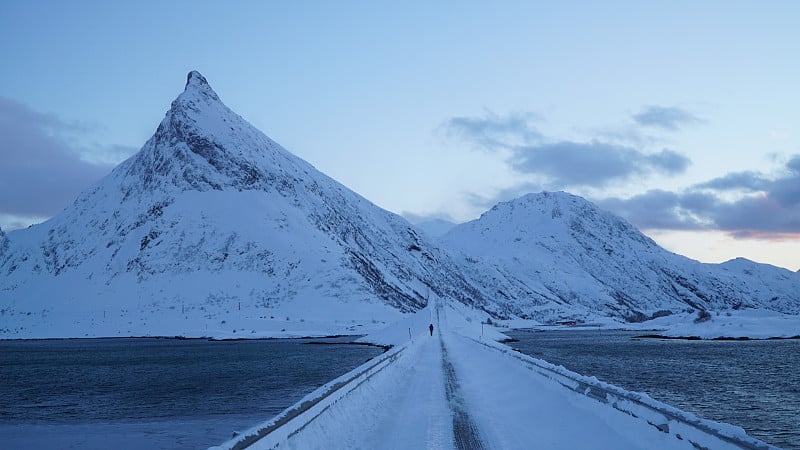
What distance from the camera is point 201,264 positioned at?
6304 inches

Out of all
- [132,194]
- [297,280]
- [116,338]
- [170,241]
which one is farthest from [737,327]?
[132,194]

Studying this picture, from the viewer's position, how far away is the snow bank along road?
9.80m

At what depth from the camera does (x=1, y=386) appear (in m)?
39.4

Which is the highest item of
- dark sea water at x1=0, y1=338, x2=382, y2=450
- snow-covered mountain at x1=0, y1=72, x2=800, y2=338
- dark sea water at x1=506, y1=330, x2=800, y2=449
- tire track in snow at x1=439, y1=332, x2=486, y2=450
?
snow-covered mountain at x1=0, y1=72, x2=800, y2=338

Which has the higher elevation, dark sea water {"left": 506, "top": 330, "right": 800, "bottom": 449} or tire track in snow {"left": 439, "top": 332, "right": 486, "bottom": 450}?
tire track in snow {"left": 439, "top": 332, "right": 486, "bottom": 450}

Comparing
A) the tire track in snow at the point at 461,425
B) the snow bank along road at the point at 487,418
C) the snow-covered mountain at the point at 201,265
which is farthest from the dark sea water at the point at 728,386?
the snow-covered mountain at the point at 201,265

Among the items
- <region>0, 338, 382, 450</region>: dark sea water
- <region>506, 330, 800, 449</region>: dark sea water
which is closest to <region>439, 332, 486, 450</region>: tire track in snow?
<region>0, 338, 382, 450</region>: dark sea water

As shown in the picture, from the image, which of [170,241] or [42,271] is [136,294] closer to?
[170,241]

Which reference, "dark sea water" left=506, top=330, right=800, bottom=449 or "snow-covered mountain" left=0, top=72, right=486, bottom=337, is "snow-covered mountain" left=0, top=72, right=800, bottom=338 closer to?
"snow-covered mountain" left=0, top=72, right=486, bottom=337

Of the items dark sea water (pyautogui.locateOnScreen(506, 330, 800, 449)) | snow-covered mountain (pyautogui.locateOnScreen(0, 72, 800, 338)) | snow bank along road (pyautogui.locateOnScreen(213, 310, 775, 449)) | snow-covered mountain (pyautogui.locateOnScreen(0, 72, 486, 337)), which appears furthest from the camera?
snow-covered mountain (pyautogui.locateOnScreen(0, 72, 486, 337))

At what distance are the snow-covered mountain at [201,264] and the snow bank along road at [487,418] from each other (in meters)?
102

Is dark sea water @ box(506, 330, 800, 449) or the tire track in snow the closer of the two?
the tire track in snow

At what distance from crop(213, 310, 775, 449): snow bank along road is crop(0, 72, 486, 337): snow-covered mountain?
101908 millimetres

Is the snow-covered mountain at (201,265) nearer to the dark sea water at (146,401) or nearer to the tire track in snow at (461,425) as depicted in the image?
the dark sea water at (146,401)
